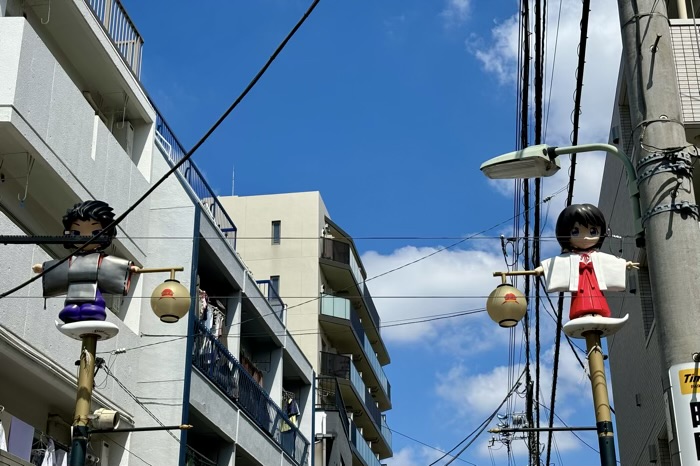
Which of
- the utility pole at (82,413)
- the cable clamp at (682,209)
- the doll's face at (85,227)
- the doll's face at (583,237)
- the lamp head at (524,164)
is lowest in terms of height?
the utility pole at (82,413)

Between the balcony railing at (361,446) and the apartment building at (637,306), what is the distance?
70.4ft

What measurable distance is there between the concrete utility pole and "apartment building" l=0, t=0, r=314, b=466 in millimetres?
10058

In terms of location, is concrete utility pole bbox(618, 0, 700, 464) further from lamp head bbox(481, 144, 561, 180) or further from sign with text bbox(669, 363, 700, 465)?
lamp head bbox(481, 144, 561, 180)

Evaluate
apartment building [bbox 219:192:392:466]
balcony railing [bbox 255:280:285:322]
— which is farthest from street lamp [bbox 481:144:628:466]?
apartment building [bbox 219:192:392:466]

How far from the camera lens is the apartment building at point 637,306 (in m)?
16.0

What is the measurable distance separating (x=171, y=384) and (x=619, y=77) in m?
11.3

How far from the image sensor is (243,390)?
2586 centimetres

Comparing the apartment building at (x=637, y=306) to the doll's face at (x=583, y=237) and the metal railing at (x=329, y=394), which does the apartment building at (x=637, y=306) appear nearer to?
the doll's face at (x=583, y=237)

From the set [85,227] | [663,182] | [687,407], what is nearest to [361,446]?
[85,227]

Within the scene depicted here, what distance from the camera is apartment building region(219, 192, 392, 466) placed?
44.2 metres

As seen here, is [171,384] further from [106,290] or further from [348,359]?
[348,359]

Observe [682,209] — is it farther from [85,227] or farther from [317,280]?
[317,280]

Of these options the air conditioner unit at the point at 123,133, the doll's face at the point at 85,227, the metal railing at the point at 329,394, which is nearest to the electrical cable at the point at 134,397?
the air conditioner unit at the point at 123,133

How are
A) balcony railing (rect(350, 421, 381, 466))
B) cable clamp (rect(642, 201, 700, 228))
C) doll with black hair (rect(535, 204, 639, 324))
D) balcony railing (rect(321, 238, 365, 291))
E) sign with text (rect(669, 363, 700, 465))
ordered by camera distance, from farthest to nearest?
balcony railing (rect(321, 238, 365, 291)) → balcony railing (rect(350, 421, 381, 466)) → doll with black hair (rect(535, 204, 639, 324)) → cable clamp (rect(642, 201, 700, 228)) → sign with text (rect(669, 363, 700, 465))
